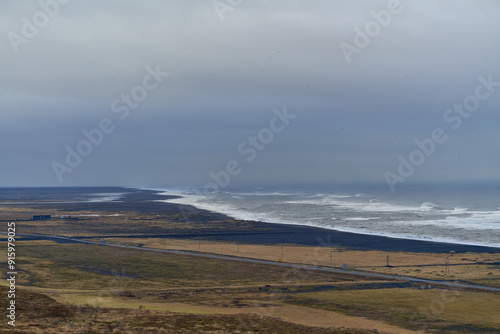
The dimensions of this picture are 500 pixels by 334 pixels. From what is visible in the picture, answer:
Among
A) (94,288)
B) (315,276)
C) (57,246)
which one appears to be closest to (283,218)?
(57,246)

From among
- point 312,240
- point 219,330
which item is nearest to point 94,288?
point 219,330

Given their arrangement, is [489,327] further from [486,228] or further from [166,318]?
[486,228]

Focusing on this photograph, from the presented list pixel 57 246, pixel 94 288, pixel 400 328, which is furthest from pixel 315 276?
pixel 57 246

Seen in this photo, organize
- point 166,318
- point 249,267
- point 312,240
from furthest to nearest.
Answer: point 312,240 → point 249,267 → point 166,318

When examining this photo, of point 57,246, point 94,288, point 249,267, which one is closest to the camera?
point 94,288

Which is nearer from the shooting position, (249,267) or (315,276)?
(315,276)

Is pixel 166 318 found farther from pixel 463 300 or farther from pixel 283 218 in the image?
pixel 283 218

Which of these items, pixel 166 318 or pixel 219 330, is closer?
pixel 219 330

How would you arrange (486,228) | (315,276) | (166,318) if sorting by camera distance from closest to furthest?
(166,318)
(315,276)
(486,228)

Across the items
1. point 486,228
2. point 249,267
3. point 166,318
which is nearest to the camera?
point 166,318
